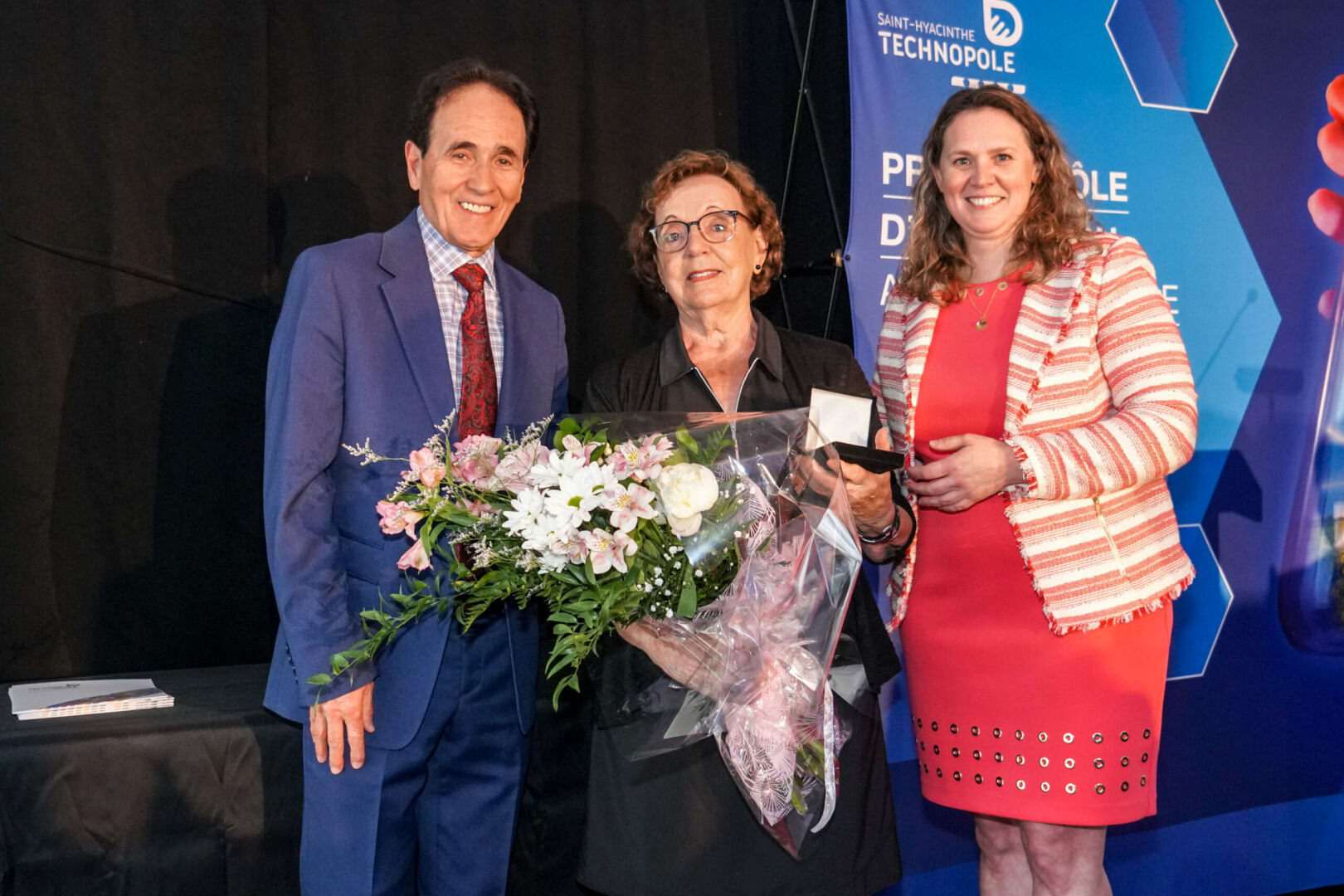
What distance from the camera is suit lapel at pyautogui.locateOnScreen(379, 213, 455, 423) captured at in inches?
73.1

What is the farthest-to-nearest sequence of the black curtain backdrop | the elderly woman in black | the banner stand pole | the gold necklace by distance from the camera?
1. the banner stand pole
2. the black curtain backdrop
3. the gold necklace
4. the elderly woman in black

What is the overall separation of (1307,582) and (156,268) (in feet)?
12.0

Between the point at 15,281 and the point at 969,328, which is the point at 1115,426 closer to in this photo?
the point at 969,328

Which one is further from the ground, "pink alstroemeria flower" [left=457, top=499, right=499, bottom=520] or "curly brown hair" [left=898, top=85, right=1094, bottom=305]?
"curly brown hair" [left=898, top=85, right=1094, bottom=305]

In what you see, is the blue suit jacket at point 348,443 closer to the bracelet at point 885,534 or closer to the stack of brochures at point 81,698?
the stack of brochures at point 81,698

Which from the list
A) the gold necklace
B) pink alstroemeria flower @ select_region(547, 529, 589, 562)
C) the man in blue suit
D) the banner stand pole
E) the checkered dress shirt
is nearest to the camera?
pink alstroemeria flower @ select_region(547, 529, 589, 562)

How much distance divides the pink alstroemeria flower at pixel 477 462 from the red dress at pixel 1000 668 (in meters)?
0.96

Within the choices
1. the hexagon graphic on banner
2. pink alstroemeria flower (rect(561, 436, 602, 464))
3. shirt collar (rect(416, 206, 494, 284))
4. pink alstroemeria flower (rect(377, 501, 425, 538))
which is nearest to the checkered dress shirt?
shirt collar (rect(416, 206, 494, 284))

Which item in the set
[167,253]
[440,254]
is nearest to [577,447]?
[440,254]

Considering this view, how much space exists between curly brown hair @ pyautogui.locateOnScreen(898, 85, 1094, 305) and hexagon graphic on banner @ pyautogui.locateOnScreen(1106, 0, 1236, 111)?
1.32m

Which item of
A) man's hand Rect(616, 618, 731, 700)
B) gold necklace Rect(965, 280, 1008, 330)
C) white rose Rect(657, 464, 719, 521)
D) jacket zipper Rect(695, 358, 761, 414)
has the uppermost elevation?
gold necklace Rect(965, 280, 1008, 330)

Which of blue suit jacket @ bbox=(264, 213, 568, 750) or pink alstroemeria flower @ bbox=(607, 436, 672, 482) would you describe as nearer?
pink alstroemeria flower @ bbox=(607, 436, 672, 482)

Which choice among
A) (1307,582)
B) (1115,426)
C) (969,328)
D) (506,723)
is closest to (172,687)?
(506,723)

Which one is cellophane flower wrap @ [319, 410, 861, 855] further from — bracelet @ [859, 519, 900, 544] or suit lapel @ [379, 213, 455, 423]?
bracelet @ [859, 519, 900, 544]
